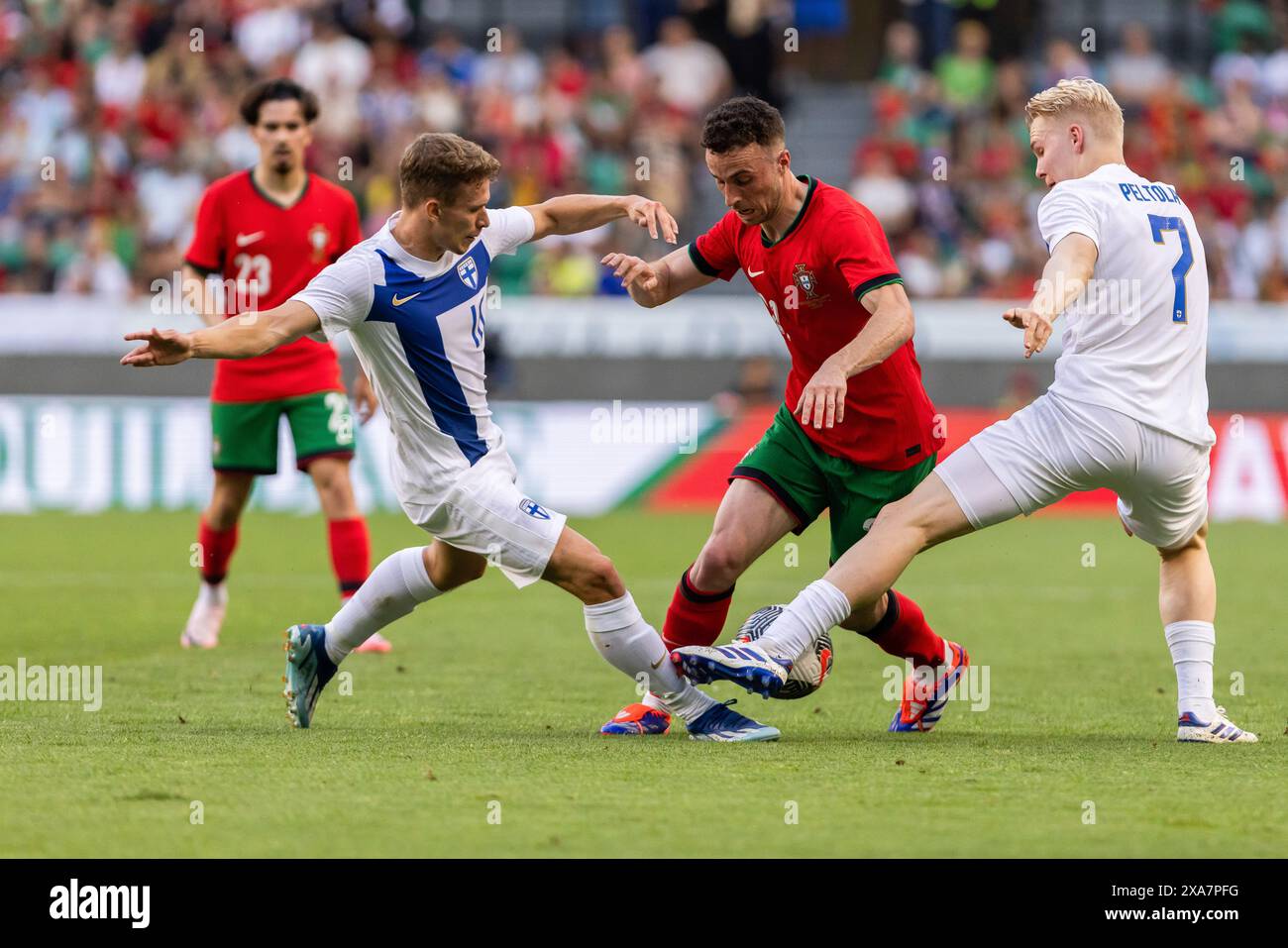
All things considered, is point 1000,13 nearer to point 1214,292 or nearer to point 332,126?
point 1214,292

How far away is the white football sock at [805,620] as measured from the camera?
582cm

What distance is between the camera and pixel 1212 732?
6.29 m

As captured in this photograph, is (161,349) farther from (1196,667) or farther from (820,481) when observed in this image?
(1196,667)

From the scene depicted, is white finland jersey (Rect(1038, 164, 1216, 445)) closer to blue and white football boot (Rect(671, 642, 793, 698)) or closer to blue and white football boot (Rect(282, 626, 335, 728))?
blue and white football boot (Rect(671, 642, 793, 698))

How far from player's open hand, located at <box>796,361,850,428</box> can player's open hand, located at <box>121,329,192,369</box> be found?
184 cm

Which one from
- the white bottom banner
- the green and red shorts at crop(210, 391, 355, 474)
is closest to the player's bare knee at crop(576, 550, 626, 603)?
the green and red shorts at crop(210, 391, 355, 474)

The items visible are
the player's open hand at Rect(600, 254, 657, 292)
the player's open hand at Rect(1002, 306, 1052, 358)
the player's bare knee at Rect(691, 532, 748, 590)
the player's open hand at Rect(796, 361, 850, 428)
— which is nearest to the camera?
the player's open hand at Rect(1002, 306, 1052, 358)

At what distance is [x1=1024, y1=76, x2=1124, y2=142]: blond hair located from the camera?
614 centimetres

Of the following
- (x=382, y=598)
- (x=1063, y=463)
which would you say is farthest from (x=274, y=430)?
(x=1063, y=463)

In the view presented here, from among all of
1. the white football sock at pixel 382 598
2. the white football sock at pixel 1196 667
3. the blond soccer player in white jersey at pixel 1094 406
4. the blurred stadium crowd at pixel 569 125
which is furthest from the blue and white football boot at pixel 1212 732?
the blurred stadium crowd at pixel 569 125

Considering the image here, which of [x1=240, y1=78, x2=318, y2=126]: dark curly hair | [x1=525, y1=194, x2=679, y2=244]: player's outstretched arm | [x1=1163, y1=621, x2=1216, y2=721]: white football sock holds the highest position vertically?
[x1=240, y1=78, x2=318, y2=126]: dark curly hair

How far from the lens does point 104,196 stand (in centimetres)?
2142

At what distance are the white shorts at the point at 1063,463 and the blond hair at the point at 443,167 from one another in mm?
1787

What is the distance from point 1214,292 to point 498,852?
1681cm
